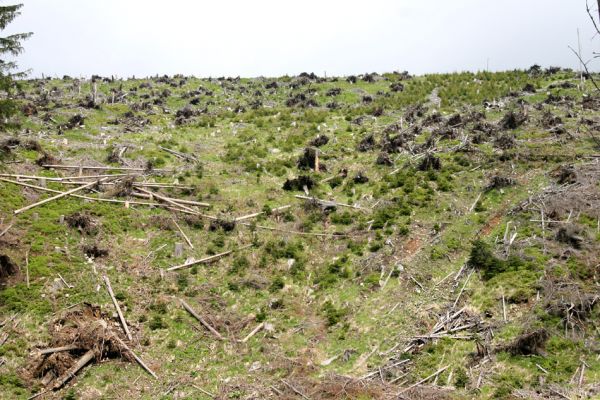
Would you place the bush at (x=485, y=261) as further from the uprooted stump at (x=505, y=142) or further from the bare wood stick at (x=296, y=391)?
the uprooted stump at (x=505, y=142)

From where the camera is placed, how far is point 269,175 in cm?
2572

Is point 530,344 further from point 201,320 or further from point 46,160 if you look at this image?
point 46,160

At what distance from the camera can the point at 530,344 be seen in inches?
488

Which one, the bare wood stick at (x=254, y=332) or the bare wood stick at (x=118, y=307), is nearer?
the bare wood stick at (x=118, y=307)

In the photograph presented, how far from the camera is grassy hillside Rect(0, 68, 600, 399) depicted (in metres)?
13.2

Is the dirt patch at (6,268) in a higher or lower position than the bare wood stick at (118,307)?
higher

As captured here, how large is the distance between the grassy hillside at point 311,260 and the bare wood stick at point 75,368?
0.18 ft

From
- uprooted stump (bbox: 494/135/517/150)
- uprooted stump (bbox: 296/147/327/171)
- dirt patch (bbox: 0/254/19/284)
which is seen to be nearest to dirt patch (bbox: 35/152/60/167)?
dirt patch (bbox: 0/254/19/284)

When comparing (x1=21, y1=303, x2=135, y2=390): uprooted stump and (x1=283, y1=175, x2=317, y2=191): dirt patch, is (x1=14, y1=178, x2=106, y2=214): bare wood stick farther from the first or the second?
(x1=283, y1=175, x2=317, y2=191): dirt patch

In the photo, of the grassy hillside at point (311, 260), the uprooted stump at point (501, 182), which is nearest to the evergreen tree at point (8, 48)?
the grassy hillside at point (311, 260)

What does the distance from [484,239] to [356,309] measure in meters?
5.70

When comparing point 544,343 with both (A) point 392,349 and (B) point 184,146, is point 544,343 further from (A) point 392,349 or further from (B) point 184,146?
(B) point 184,146

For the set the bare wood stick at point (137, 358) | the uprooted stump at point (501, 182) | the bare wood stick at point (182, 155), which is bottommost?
the bare wood stick at point (137, 358)

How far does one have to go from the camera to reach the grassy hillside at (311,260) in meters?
13.2
